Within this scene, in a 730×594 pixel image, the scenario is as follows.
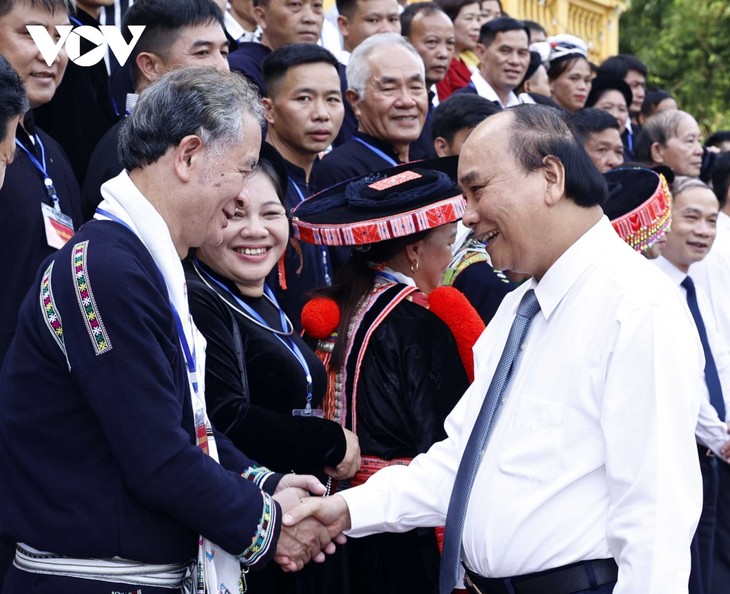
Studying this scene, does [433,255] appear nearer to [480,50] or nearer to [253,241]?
[253,241]

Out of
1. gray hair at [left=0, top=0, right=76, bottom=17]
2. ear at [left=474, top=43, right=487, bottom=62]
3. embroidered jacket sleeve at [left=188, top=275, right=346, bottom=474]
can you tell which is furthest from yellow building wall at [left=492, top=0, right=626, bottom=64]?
embroidered jacket sleeve at [left=188, top=275, right=346, bottom=474]

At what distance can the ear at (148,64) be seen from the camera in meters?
5.00

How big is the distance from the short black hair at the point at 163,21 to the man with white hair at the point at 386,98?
42.2 inches

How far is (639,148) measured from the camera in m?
8.62

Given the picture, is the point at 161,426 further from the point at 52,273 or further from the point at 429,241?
the point at 429,241

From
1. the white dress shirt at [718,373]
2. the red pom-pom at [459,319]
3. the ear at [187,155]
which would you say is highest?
the ear at [187,155]

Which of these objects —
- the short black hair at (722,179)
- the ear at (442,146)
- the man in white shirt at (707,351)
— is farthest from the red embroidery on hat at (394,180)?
the short black hair at (722,179)

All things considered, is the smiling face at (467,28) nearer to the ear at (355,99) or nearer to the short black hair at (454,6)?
the short black hair at (454,6)

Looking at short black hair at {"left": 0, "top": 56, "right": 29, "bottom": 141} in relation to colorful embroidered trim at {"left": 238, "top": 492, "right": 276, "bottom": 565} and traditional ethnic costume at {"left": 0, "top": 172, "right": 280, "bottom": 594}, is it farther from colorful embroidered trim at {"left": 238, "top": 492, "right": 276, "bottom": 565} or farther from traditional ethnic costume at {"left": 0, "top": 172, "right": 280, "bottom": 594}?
colorful embroidered trim at {"left": 238, "top": 492, "right": 276, "bottom": 565}

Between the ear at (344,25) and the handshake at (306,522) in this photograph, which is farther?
the ear at (344,25)

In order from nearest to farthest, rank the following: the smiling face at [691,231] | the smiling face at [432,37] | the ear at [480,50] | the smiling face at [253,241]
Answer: the smiling face at [253,241], the smiling face at [691,231], the smiling face at [432,37], the ear at [480,50]

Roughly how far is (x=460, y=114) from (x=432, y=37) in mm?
2327

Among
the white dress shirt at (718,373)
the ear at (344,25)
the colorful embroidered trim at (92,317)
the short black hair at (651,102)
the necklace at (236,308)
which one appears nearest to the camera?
the colorful embroidered trim at (92,317)

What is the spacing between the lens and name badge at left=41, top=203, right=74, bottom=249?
412 cm
